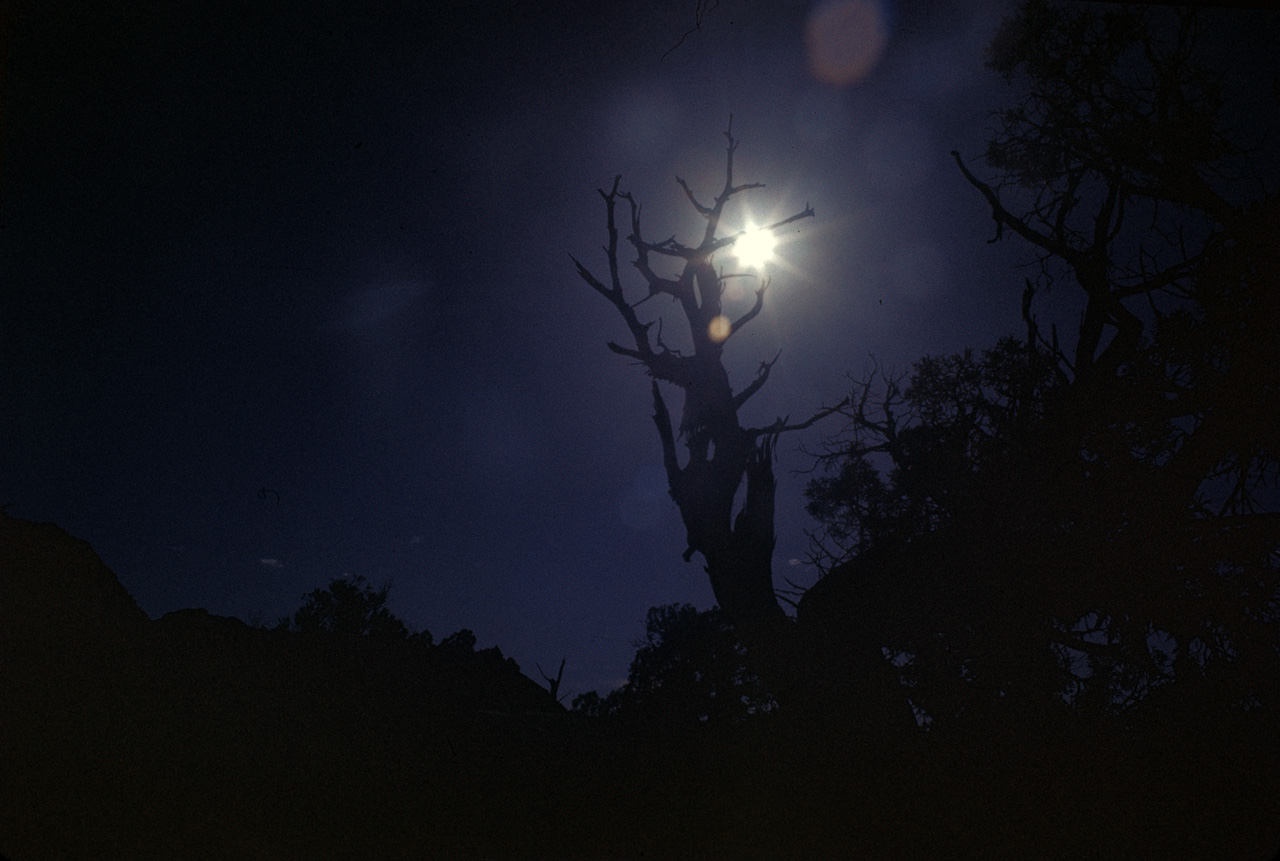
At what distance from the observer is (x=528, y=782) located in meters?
7.76

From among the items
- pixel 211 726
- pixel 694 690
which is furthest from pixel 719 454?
pixel 211 726

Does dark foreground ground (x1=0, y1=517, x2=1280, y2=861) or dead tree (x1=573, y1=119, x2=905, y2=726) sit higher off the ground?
dead tree (x1=573, y1=119, x2=905, y2=726)

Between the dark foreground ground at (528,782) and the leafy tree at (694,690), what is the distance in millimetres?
922

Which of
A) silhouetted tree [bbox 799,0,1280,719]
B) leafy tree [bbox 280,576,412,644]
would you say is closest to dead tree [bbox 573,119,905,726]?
silhouetted tree [bbox 799,0,1280,719]

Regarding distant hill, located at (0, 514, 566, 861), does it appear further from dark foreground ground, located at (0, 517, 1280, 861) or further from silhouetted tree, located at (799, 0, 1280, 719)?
silhouetted tree, located at (799, 0, 1280, 719)

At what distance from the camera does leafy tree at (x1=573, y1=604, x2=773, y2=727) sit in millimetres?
9688

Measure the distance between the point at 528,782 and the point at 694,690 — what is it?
12.4 feet

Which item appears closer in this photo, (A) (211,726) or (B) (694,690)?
(A) (211,726)

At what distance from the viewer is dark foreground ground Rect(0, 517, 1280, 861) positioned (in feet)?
19.0

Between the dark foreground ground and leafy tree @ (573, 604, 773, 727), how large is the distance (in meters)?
0.92

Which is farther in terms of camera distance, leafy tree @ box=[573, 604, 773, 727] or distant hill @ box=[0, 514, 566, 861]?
leafy tree @ box=[573, 604, 773, 727]

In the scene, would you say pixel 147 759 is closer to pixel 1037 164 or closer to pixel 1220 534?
pixel 1220 534

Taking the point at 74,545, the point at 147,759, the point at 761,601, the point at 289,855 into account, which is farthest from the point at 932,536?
the point at 74,545

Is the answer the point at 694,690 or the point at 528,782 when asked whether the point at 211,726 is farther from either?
the point at 694,690
